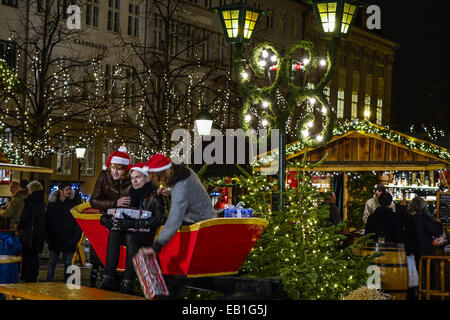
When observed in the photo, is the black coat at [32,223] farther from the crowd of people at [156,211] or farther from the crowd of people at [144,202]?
the crowd of people at [144,202]

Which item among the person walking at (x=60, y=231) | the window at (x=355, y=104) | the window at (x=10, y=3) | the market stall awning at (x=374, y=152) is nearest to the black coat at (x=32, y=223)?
the person walking at (x=60, y=231)

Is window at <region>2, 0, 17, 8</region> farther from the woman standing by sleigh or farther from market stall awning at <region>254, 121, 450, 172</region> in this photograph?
the woman standing by sleigh

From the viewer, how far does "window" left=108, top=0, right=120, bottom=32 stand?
140 ft

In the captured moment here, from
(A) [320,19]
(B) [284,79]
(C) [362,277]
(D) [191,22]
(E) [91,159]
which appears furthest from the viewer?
(D) [191,22]

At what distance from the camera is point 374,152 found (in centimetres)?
2261

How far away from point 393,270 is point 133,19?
34569 millimetres

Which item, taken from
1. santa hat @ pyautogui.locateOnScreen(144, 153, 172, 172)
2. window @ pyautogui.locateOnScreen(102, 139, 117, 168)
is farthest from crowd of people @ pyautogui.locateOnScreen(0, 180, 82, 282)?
window @ pyautogui.locateOnScreen(102, 139, 117, 168)

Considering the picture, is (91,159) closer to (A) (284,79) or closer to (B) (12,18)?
(B) (12,18)

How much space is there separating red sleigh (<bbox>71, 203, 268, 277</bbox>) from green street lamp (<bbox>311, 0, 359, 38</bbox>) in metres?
3.36

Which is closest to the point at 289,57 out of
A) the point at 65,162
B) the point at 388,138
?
the point at 388,138

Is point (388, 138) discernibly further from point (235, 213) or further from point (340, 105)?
point (340, 105)
